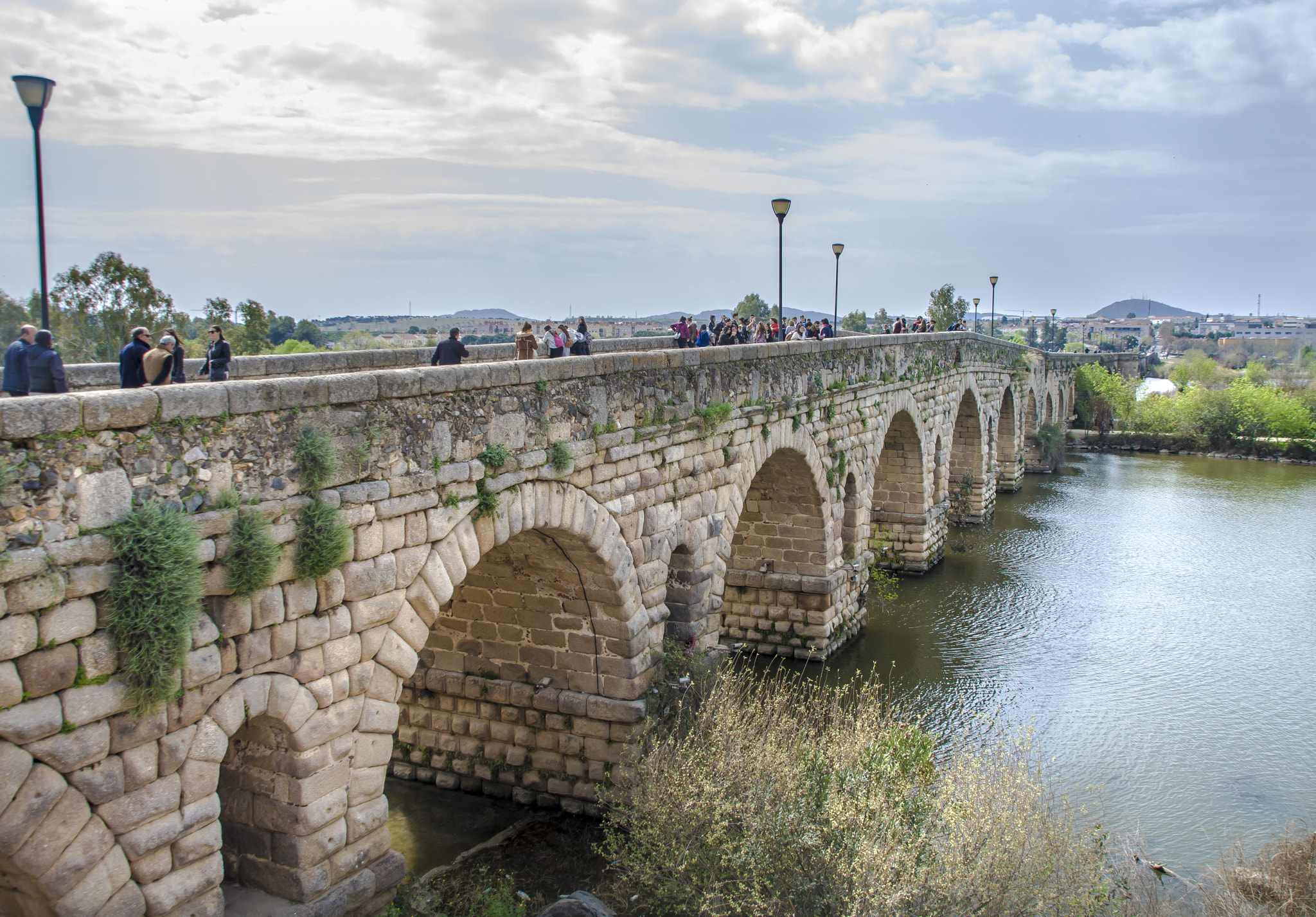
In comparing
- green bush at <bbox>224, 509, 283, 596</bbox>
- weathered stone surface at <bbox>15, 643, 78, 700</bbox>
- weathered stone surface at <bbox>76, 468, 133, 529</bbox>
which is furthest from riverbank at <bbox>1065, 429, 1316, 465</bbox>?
weathered stone surface at <bbox>15, 643, 78, 700</bbox>

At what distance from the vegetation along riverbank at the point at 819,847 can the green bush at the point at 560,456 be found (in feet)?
8.92

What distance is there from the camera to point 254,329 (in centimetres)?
3028

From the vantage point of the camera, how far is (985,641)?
1755cm

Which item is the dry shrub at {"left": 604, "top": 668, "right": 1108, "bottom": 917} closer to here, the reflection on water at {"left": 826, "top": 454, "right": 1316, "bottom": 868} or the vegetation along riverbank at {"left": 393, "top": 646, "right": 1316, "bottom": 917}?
the vegetation along riverbank at {"left": 393, "top": 646, "right": 1316, "bottom": 917}

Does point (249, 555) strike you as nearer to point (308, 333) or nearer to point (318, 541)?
point (318, 541)

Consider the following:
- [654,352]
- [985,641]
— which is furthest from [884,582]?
[654,352]

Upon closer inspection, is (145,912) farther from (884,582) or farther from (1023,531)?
(1023,531)

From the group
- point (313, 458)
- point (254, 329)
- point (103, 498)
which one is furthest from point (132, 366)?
point (254, 329)

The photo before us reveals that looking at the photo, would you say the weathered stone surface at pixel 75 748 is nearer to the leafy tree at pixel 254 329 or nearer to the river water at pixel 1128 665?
the river water at pixel 1128 665

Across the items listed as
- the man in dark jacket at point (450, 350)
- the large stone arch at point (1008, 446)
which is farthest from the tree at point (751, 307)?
the man in dark jacket at point (450, 350)

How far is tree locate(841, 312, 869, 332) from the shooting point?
90.8 meters

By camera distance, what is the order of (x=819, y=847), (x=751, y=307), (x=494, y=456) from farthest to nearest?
(x=751, y=307) → (x=494, y=456) → (x=819, y=847)

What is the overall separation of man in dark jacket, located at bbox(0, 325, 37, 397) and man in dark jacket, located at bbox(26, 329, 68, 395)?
6cm

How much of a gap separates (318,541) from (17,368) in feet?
7.32
